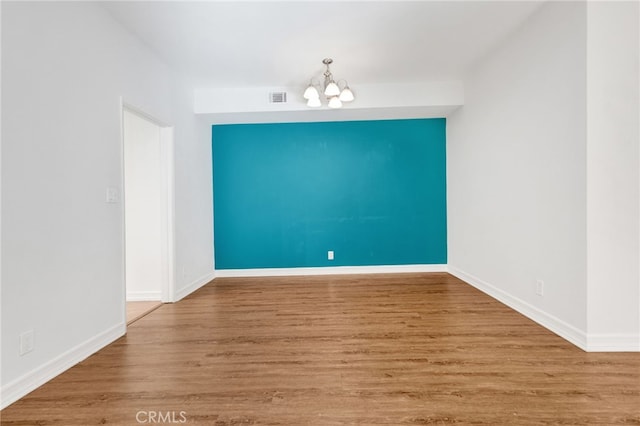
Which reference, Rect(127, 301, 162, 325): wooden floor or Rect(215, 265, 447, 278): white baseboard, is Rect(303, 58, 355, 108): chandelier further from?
Rect(127, 301, 162, 325): wooden floor

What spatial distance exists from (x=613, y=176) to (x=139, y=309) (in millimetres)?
4270

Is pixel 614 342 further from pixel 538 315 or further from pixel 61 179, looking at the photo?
pixel 61 179

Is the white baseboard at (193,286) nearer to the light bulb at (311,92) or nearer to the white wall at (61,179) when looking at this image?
the white wall at (61,179)

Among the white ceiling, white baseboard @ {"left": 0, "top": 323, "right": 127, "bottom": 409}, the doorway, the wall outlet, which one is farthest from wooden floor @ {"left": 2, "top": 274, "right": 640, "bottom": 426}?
the white ceiling

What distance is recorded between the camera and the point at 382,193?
4.70 metres

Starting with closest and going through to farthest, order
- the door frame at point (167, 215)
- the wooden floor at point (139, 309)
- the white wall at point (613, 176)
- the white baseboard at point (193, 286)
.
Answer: the white wall at point (613, 176)
the wooden floor at point (139, 309)
the door frame at point (167, 215)
the white baseboard at point (193, 286)

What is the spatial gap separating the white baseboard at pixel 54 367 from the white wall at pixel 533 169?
351 centimetres

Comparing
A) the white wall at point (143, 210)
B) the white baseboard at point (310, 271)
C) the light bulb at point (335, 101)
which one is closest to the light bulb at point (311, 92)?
the light bulb at point (335, 101)

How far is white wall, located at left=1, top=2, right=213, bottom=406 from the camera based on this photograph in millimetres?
1687

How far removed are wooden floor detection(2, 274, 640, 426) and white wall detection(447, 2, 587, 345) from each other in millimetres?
391

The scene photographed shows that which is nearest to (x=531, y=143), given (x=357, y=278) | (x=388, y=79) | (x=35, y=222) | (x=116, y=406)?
(x=388, y=79)

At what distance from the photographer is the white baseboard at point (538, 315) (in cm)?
219

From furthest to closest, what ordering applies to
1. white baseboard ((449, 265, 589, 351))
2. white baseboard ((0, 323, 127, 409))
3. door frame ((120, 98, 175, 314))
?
door frame ((120, 98, 175, 314)) → white baseboard ((449, 265, 589, 351)) → white baseboard ((0, 323, 127, 409))

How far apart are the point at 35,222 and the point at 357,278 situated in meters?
Result: 3.57
